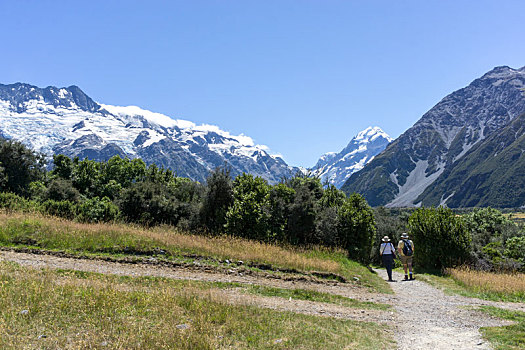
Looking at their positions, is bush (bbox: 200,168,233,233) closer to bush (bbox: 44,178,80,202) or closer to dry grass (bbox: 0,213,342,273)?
dry grass (bbox: 0,213,342,273)

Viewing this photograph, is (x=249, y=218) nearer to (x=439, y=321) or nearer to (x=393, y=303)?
(x=393, y=303)

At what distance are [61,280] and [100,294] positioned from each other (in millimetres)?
2556

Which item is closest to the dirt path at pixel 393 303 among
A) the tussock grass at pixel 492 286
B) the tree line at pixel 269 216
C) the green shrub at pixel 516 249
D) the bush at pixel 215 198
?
the tussock grass at pixel 492 286

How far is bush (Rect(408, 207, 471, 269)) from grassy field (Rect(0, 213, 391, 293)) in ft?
28.5

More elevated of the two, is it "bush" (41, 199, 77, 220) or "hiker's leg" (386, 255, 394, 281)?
"bush" (41, 199, 77, 220)

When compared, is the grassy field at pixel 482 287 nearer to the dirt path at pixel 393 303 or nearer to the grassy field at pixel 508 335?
the dirt path at pixel 393 303

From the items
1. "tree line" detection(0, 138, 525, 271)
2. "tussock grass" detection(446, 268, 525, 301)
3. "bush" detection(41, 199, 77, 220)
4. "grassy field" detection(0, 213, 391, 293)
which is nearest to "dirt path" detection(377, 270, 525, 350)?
"tussock grass" detection(446, 268, 525, 301)

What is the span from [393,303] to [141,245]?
40.9 feet

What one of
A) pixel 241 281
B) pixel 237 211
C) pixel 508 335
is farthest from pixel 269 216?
pixel 508 335

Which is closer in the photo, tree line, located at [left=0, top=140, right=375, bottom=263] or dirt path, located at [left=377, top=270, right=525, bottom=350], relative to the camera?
dirt path, located at [left=377, top=270, right=525, bottom=350]

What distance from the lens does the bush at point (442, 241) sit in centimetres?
2378

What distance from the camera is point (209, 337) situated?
6.87 meters

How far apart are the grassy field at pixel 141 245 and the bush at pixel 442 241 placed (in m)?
8.70

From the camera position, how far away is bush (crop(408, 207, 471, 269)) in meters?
23.8
